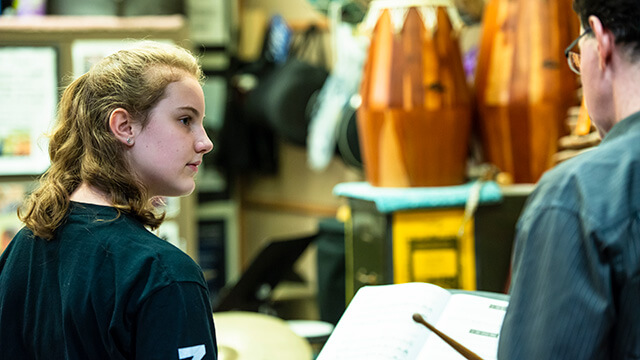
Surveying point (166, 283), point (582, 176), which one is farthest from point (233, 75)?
point (582, 176)

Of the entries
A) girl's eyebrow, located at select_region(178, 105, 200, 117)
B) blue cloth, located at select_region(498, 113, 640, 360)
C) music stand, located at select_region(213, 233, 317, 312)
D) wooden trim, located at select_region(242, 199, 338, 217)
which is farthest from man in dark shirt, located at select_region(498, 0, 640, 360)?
wooden trim, located at select_region(242, 199, 338, 217)

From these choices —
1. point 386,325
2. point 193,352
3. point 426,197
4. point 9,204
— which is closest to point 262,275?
point 426,197

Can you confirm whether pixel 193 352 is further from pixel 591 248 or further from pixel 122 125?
pixel 591 248

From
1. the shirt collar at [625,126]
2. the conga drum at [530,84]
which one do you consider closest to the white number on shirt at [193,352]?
the shirt collar at [625,126]

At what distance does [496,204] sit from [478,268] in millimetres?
180

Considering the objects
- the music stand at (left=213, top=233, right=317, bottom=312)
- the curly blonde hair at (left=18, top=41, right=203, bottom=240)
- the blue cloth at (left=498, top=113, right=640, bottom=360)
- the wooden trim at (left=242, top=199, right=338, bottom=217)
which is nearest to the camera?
the blue cloth at (left=498, top=113, right=640, bottom=360)

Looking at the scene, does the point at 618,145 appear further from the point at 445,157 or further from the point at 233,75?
the point at 233,75

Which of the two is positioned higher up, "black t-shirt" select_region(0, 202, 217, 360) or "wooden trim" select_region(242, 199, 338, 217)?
"black t-shirt" select_region(0, 202, 217, 360)

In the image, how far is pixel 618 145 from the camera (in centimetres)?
Answer: 77

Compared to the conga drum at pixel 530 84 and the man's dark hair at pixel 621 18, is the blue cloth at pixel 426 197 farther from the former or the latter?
the man's dark hair at pixel 621 18

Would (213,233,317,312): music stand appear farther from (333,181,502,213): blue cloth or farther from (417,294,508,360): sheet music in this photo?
(417,294,508,360): sheet music

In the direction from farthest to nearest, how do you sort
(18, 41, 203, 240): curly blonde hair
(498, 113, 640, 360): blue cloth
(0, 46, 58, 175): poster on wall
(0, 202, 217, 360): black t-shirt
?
(0, 46, 58, 175): poster on wall, (18, 41, 203, 240): curly blonde hair, (0, 202, 217, 360): black t-shirt, (498, 113, 640, 360): blue cloth

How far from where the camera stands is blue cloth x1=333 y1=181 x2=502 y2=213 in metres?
2.03

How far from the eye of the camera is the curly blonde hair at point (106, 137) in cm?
108
